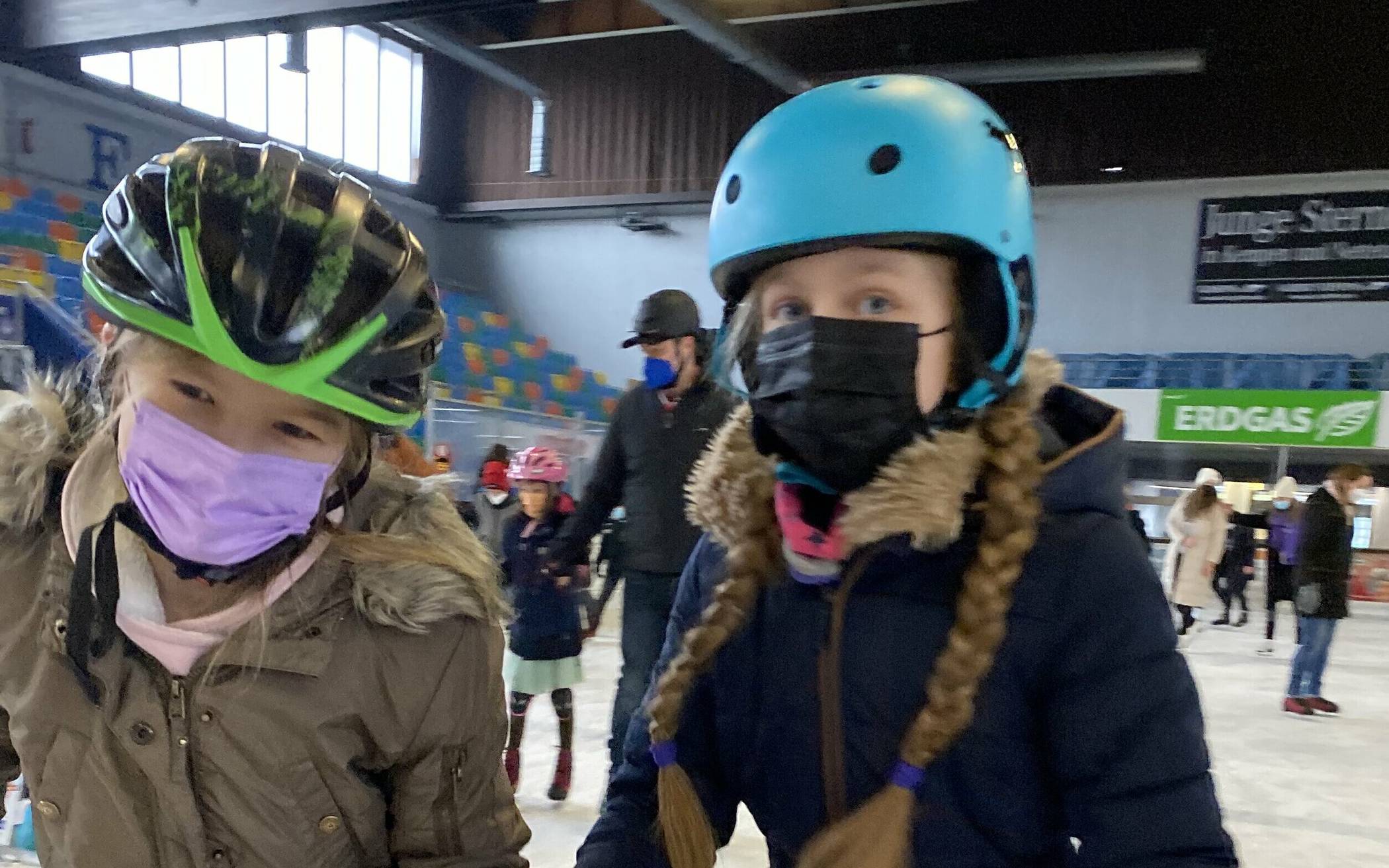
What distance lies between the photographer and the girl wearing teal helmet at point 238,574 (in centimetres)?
95

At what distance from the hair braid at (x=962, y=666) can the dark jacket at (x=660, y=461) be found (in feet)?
6.03

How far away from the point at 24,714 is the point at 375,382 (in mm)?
480

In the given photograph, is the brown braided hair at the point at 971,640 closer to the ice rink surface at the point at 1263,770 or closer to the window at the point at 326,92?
the ice rink surface at the point at 1263,770

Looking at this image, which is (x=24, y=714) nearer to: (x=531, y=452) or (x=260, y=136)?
A: (x=531, y=452)

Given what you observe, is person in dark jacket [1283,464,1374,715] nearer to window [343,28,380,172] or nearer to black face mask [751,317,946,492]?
black face mask [751,317,946,492]

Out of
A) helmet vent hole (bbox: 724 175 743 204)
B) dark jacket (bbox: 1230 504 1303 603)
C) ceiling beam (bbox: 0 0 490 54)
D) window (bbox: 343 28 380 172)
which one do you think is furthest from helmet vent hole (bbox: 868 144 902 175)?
window (bbox: 343 28 380 172)

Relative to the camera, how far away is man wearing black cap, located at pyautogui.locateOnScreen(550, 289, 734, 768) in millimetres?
2768

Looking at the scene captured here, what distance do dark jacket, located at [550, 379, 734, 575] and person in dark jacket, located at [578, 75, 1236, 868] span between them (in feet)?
5.43

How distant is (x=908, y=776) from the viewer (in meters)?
0.88

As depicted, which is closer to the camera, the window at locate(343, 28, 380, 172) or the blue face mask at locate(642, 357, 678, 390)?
the blue face mask at locate(642, 357, 678, 390)

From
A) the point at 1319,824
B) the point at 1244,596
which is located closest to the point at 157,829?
the point at 1319,824

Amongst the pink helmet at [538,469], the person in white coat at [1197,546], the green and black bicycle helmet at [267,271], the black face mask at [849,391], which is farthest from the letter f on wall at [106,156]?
the black face mask at [849,391]

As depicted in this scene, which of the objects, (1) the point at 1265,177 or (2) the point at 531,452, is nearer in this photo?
(2) the point at 531,452

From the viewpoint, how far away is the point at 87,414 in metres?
1.09
